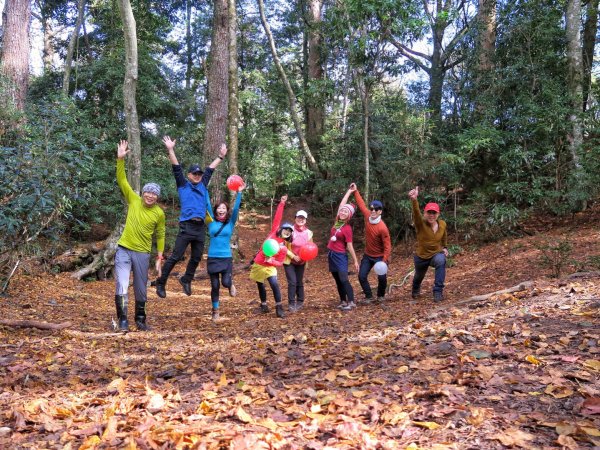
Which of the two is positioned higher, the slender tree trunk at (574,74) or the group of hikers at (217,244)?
the slender tree trunk at (574,74)

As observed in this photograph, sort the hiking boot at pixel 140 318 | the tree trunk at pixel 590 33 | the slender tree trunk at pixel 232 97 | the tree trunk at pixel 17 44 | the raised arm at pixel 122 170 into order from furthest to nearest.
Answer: the tree trunk at pixel 590 33 → the slender tree trunk at pixel 232 97 → the tree trunk at pixel 17 44 → the hiking boot at pixel 140 318 → the raised arm at pixel 122 170

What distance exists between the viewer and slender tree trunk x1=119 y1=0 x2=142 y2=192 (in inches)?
399

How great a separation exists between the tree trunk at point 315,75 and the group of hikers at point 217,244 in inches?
426

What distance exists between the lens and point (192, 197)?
6777mm

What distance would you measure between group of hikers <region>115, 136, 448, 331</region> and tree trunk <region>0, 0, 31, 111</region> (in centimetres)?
748

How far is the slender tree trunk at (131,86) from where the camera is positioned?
10.1 metres

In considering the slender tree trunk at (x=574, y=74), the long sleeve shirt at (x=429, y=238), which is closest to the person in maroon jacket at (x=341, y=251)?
the long sleeve shirt at (x=429, y=238)

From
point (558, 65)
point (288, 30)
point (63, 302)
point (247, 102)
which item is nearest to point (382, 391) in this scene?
point (63, 302)

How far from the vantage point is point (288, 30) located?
25406 mm

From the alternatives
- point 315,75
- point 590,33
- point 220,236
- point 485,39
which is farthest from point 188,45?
point 220,236

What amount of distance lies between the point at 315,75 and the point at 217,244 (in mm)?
16005

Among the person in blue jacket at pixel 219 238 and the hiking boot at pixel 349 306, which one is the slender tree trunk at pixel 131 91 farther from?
the hiking boot at pixel 349 306

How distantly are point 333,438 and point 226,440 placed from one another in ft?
1.82

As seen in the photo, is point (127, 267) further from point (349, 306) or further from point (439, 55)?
point (439, 55)
